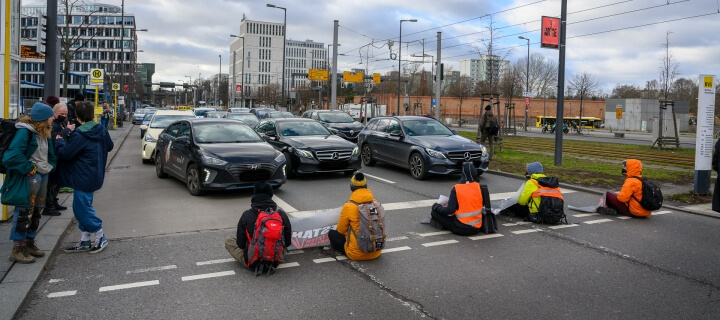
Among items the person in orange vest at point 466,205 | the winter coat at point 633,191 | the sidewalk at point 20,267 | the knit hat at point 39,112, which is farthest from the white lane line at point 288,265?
the winter coat at point 633,191

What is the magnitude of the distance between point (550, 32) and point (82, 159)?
43.5 ft

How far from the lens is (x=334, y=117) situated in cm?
2361

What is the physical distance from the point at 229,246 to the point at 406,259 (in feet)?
6.70

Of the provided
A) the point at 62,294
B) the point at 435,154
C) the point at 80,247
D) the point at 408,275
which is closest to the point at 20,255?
the point at 80,247

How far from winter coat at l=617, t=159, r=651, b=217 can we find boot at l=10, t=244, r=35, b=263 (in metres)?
8.53

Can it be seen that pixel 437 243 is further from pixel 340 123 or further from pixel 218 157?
pixel 340 123

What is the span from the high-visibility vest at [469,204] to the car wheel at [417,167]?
551 cm

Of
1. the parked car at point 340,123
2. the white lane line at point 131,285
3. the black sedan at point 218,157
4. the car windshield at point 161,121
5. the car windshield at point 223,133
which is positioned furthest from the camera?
the parked car at point 340,123

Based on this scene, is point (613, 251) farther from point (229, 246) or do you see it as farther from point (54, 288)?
point (54, 288)

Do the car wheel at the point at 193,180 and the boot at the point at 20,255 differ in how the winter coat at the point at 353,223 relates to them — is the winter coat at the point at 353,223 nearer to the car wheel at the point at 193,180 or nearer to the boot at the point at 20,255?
the boot at the point at 20,255

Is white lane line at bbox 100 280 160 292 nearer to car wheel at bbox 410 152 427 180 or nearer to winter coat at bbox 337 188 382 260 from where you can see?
winter coat at bbox 337 188 382 260

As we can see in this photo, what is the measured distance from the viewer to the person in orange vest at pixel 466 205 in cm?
752

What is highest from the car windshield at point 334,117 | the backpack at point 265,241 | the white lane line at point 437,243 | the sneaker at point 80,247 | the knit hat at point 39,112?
the car windshield at point 334,117

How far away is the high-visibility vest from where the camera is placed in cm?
752
